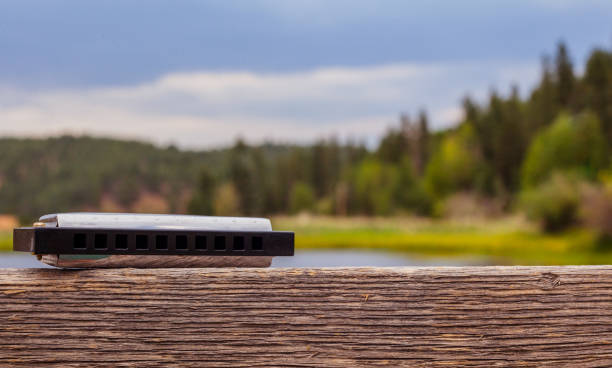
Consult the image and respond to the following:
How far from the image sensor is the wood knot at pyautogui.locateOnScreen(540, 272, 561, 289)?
41.4 inches

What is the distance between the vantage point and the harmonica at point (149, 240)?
879 millimetres

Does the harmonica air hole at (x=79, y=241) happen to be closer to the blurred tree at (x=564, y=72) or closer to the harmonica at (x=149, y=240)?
the harmonica at (x=149, y=240)

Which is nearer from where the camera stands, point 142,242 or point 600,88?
point 142,242

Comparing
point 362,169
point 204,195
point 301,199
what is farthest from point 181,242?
point 362,169

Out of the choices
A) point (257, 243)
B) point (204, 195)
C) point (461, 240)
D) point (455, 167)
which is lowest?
point (461, 240)

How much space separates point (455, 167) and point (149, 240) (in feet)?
229

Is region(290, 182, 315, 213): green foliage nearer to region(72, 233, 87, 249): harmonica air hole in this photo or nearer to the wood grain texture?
the wood grain texture

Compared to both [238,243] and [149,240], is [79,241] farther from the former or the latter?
[238,243]

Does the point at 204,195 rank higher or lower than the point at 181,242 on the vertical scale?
lower

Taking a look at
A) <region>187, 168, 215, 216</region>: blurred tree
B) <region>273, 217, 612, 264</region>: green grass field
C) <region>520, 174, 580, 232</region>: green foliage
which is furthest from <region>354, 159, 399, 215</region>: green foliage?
<region>520, 174, 580, 232</region>: green foliage

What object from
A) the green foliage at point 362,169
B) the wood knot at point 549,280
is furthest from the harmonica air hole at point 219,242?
the green foliage at point 362,169

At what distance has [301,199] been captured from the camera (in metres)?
77.2

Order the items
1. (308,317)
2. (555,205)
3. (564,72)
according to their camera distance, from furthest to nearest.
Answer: (564,72)
(555,205)
(308,317)

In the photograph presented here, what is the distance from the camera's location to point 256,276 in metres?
1.00
